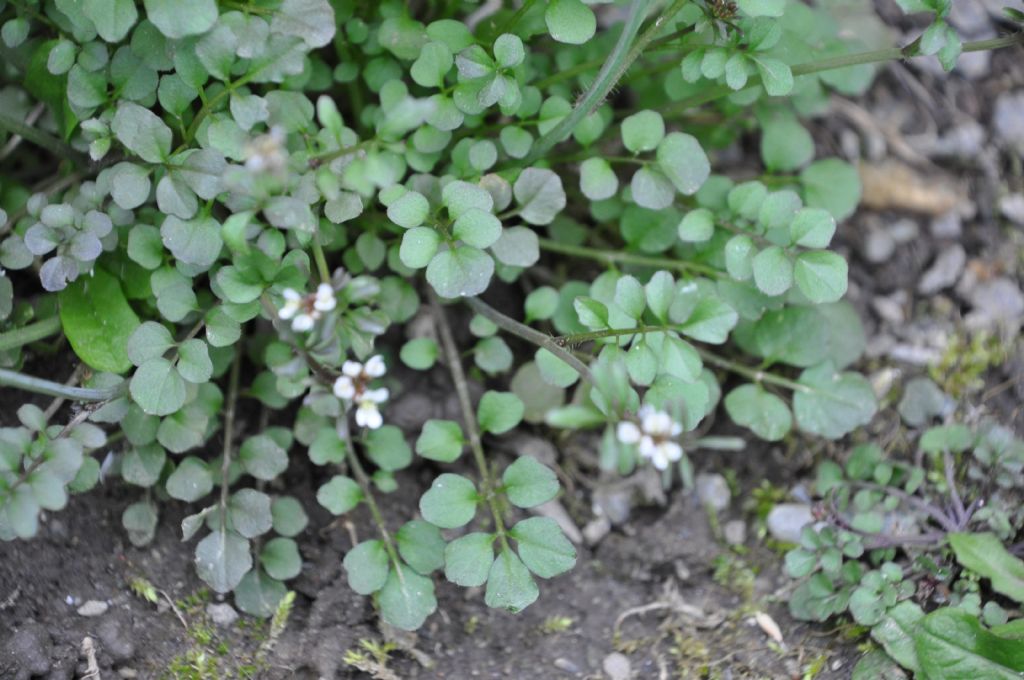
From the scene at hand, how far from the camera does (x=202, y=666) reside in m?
1.92

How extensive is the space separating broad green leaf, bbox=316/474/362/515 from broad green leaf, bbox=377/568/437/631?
0.17 m

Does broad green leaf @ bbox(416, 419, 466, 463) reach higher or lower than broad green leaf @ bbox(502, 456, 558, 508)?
lower

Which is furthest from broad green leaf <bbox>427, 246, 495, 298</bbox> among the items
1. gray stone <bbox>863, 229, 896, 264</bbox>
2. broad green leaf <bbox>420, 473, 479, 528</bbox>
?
gray stone <bbox>863, 229, 896, 264</bbox>

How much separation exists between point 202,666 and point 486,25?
1479 mm

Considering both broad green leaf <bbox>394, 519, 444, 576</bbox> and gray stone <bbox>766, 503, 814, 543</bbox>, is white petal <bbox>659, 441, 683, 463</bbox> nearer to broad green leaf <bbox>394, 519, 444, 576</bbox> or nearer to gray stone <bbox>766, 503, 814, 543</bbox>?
broad green leaf <bbox>394, 519, 444, 576</bbox>

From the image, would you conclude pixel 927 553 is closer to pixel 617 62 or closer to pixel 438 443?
pixel 438 443

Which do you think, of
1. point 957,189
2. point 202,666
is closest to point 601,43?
point 957,189

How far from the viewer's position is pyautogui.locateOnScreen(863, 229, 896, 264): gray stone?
2.78 m

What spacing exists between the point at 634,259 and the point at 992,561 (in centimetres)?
101

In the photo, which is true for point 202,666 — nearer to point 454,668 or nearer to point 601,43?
point 454,668

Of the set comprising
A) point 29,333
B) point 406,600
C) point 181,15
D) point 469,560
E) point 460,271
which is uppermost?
point 181,15

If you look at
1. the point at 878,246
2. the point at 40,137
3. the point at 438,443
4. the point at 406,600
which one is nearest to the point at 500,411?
the point at 438,443

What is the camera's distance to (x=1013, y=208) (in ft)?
9.28

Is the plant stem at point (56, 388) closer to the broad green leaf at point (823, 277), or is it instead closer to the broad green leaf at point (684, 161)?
the broad green leaf at point (684, 161)
